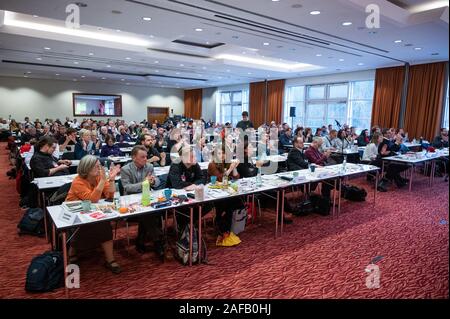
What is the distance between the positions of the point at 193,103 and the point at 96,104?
6032 mm

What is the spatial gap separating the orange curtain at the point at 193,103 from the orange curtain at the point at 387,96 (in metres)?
11.4

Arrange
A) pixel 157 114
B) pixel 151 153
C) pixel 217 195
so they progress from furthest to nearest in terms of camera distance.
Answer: pixel 157 114
pixel 151 153
pixel 217 195

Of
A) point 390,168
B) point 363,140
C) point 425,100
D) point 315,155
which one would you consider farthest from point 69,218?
point 425,100

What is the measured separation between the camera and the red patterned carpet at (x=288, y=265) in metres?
2.72

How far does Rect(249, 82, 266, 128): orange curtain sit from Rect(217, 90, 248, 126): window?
101cm

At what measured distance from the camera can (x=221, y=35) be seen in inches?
265

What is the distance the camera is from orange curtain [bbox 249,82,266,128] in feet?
51.1

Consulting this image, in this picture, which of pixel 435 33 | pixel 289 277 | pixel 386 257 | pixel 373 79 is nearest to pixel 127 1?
pixel 289 277

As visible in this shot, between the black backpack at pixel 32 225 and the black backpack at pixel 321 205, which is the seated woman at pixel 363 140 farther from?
the black backpack at pixel 32 225

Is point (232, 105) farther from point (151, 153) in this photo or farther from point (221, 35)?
point (151, 153)

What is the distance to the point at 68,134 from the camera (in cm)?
662
